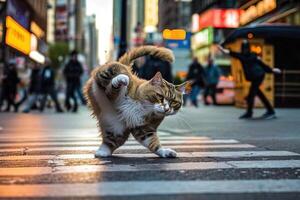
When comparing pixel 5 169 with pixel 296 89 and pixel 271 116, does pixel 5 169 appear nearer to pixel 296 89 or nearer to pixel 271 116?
pixel 271 116

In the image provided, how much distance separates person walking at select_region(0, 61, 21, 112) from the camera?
21.8m

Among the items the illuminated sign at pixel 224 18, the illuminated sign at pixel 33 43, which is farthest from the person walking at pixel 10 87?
the illuminated sign at pixel 224 18

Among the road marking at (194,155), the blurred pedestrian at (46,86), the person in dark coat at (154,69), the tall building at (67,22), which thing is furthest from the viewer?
the tall building at (67,22)

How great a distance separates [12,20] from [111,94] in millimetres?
25090

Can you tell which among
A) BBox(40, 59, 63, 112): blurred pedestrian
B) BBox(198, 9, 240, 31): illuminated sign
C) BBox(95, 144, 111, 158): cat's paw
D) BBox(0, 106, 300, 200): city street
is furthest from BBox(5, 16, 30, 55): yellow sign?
BBox(95, 144, 111, 158): cat's paw

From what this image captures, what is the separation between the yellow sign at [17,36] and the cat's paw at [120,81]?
75.2 feet

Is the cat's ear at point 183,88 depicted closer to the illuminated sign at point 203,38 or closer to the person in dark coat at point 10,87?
the person in dark coat at point 10,87

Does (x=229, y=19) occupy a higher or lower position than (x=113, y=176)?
higher

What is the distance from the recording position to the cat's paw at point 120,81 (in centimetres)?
550

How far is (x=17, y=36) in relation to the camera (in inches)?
1273

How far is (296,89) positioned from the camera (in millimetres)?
21344

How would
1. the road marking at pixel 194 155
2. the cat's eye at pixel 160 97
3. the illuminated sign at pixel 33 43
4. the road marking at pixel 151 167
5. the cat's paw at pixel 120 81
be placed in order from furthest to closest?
the illuminated sign at pixel 33 43, the road marking at pixel 194 155, the cat's eye at pixel 160 97, the cat's paw at pixel 120 81, the road marking at pixel 151 167

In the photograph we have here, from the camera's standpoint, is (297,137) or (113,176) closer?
(113,176)

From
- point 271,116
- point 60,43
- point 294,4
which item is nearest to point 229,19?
point 294,4
